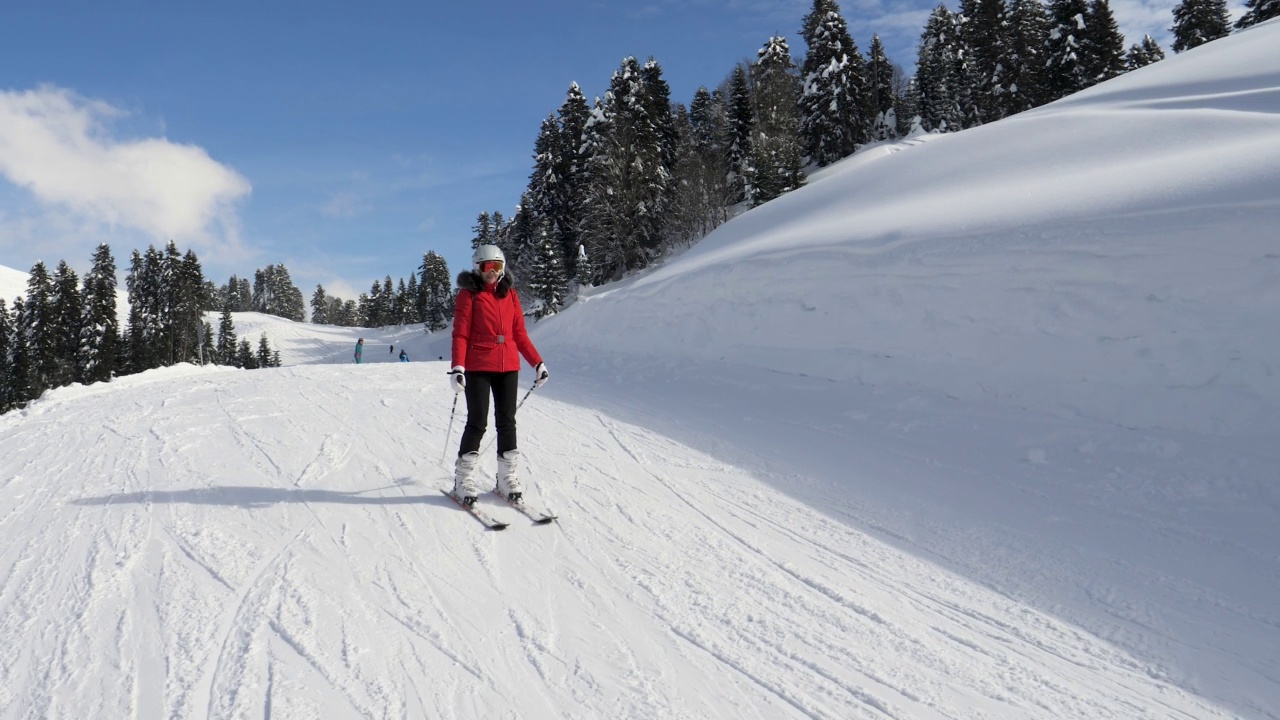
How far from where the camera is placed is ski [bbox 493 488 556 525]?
179 inches

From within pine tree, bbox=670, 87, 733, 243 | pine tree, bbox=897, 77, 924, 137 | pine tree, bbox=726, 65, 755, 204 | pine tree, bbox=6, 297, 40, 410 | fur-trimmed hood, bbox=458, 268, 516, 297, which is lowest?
pine tree, bbox=6, 297, 40, 410

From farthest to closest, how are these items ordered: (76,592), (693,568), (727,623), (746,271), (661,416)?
(746,271)
(661,416)
(693,568)
(76,592)
(727,623)

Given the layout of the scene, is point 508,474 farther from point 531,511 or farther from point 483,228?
point 483,228

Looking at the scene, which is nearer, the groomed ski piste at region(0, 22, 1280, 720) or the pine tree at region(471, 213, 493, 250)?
the groomed ski piste at region(0, 22, 1280, 720)

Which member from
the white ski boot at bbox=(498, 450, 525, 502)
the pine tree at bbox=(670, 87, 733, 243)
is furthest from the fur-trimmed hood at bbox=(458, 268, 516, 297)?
the pine tree at bbox=(670, 87, 733, 243)

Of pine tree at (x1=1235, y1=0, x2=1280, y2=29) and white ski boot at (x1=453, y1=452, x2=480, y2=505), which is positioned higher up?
pine tree at (x1=1235, y1=0, x2=1280, y2=29)

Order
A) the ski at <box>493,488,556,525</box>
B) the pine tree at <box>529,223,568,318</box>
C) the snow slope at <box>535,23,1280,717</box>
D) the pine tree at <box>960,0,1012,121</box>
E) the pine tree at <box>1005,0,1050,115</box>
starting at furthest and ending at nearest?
the pine tree at <box>960,0,1012,121</box>
the pine tree at <box>1005,0,1050,115</box>
the pine tree at <box>529,223,568,318</box>
the ski at <box>493,488,556,525</box>
the snow slope at <box>535,23,1280,717</box>

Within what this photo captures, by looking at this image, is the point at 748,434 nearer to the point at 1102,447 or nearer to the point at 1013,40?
the point at 1102,447

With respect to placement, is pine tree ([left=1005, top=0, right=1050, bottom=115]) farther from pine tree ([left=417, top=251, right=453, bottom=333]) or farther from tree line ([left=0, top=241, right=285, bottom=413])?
tree line ([left=0, top=241, right=285, bottom=413])

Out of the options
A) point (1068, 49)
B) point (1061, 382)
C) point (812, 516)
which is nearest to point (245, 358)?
point (1068, 49)

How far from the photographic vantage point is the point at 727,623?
315 cm

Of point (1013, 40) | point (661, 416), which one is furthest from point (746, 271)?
point (1013, 40)

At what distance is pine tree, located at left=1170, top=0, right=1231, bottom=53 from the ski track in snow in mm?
56229

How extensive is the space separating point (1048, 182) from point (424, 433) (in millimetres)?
8837
